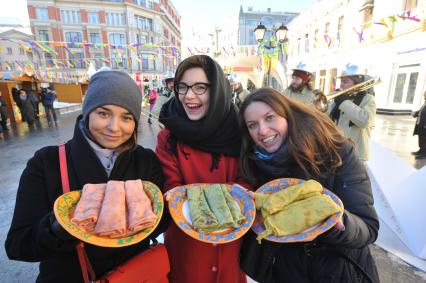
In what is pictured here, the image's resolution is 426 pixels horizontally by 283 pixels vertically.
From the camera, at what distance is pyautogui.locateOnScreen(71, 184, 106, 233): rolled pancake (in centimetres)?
100

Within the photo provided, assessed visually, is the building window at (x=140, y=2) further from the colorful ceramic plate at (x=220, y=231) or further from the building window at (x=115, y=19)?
the colorful ceramic plate at (x=220, y=231)

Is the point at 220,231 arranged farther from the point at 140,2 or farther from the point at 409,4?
the point at 140,2

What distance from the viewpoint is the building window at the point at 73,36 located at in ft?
144

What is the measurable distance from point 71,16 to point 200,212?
2175 inches

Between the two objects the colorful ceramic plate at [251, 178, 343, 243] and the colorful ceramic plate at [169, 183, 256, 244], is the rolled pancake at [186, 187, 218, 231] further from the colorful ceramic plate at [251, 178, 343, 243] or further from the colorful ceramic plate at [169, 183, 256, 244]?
the colorful ceramic plate at [251, 178, 343, 243]

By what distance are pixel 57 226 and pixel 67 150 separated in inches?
19.2

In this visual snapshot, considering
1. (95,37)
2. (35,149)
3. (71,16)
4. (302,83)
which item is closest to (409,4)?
(302,83)

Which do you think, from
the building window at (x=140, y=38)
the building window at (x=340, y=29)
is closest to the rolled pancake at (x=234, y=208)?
the building window at (x=340, y=29)

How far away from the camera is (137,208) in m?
1.06

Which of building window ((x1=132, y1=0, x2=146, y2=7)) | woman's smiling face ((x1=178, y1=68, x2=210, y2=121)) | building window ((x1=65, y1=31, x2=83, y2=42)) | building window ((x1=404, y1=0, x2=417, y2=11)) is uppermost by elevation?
building window ((x1=132, y1=0, x2=146, y2=7))

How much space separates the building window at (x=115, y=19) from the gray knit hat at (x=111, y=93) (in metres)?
53.5

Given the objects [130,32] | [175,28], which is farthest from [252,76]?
[175,28]

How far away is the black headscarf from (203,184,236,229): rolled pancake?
34cm

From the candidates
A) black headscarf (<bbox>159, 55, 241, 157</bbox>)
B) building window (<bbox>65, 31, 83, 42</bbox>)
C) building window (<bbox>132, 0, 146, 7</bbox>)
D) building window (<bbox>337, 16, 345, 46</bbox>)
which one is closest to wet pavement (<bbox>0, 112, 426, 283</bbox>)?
black headscarf (<bbox>159, 55, 241, 157</bbox>)
